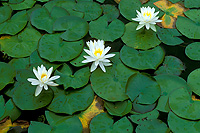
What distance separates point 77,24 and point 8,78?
4.01ft

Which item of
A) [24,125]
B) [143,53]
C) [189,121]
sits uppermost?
[143,53]

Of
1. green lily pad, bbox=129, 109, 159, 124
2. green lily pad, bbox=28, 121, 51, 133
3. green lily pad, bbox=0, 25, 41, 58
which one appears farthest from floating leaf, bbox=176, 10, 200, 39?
green lily pad, bbox=28, 121, 51, 133

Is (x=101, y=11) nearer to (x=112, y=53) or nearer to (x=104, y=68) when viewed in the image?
(x=112, y=53)

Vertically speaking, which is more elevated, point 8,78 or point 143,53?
point 143,53

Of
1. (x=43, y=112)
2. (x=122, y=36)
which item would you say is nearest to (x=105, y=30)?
(x=122, y=36)

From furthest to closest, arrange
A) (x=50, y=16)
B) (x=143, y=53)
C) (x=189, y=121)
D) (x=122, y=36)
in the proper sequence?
(x=50, y=16) → (x=122, y=36) → (x=143, y=53) → (x=189, y=121)

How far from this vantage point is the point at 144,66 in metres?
2.93

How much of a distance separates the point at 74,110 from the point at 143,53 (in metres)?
1.19

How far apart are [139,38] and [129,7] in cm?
71

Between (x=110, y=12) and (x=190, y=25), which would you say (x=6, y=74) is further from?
(x=190, y=25)

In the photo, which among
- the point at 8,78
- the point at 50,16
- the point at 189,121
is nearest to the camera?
the point at 189,121

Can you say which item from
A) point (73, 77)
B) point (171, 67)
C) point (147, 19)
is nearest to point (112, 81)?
point (73, 77)

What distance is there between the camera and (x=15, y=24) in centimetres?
343

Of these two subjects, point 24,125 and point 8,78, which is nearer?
point 24,125
